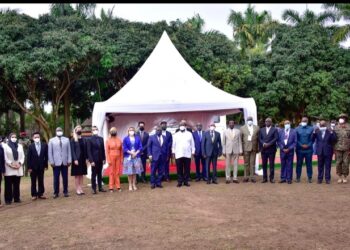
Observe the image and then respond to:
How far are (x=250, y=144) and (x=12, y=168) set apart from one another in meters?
5.61

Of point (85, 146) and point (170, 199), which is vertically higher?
point (85, 146)

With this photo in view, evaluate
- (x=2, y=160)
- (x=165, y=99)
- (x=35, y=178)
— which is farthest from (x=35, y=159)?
(x=165, y=99)

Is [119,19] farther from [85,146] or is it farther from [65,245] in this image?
[65,245]

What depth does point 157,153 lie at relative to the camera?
10.7 m

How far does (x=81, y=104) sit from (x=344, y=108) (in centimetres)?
1567

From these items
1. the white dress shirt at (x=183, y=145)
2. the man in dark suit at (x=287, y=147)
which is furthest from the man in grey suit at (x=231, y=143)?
the man in dark suit at (x=287, y=147)

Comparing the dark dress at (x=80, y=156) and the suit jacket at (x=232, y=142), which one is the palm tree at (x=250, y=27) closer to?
the suit jacket at (x=232, y=142)

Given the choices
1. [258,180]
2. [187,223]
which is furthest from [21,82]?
[187,223]

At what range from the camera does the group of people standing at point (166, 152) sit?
9.69m

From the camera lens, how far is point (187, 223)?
648 cm

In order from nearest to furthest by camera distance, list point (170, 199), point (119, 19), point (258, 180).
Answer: point (170, 199) → point (258, 180) → point (119, 19)

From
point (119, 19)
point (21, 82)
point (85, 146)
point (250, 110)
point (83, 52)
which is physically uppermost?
point (119, 19)

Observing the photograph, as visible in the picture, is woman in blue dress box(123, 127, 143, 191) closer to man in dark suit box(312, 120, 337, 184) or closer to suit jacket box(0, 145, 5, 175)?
suit jacket box(0, 145, 5, 175)

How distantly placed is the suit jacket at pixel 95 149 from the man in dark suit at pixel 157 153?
1.20 m
